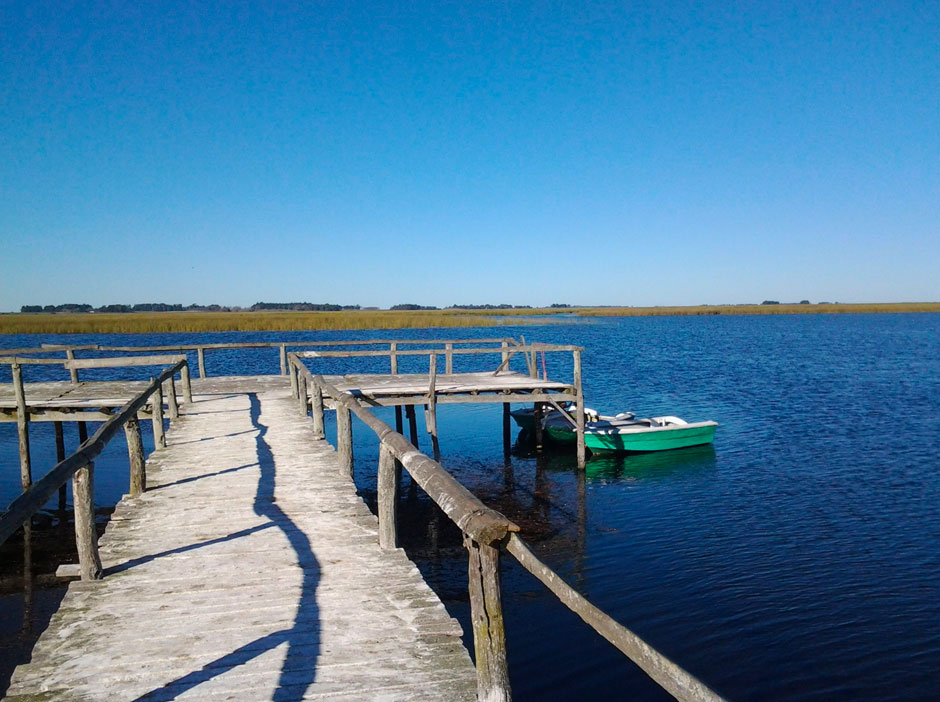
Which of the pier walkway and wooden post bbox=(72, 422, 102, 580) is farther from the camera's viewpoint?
wooden post bbox=(72, 422, 102, 580)

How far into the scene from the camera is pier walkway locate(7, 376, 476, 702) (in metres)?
3.72

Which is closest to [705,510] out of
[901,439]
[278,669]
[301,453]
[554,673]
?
[554,673]

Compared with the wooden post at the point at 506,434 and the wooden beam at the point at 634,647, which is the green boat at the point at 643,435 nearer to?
the wooden post at the point at 506,434

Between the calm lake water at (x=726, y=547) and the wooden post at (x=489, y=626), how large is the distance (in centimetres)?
510

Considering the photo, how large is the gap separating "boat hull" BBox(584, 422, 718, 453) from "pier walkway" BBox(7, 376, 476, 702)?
1254 cm

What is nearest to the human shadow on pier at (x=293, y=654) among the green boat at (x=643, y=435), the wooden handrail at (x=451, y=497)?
the wooden handrail at (x=451, y=497)

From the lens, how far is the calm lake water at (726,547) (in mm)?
8484

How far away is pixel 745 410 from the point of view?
27172mm

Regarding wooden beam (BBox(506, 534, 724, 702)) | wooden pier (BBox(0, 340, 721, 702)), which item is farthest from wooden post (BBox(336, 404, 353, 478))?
wooden beam (BBox(506, 534, 724, 702))

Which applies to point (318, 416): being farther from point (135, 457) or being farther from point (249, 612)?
point (249, 612)

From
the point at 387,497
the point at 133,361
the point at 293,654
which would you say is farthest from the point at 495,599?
the point at 133,361

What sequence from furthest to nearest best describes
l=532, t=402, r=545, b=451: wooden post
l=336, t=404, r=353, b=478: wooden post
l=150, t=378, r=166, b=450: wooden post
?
1. l=532, t=402, r=545, b=451: wooden post
2. l=150, t=378, r=166, b=450: wooden post
3. l=336, t=404, r=353, b=478: wooden post

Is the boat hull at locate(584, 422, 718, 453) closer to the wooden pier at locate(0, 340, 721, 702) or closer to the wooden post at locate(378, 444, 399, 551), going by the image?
the wooden pier at locate(0, 340, 721, 702)

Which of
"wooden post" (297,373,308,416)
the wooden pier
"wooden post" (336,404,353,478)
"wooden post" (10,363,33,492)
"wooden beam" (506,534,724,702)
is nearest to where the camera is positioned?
"wooden beam" (506,534,724,702)
